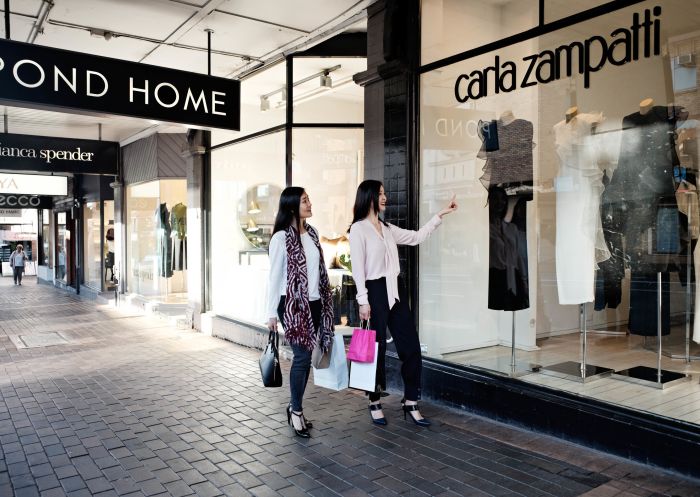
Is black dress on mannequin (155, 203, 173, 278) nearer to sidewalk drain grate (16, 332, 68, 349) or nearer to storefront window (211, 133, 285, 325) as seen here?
sidewalk drain grate (16, 332, 68, 349)

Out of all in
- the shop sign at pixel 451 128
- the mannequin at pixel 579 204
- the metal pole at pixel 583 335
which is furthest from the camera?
the shop sign at pixel 451 128

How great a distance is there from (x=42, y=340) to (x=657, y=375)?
A: 8212 mm

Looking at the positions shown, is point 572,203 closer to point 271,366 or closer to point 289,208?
point 289,208

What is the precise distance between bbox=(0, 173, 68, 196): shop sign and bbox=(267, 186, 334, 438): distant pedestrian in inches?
398

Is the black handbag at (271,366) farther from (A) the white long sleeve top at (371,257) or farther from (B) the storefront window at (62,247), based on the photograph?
(B) the storefront window at (62,247)

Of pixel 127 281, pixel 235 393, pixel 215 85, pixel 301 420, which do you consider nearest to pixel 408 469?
pixel 301 420

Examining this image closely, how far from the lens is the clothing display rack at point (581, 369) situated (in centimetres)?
483

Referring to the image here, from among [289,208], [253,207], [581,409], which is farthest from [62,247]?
[581,409]

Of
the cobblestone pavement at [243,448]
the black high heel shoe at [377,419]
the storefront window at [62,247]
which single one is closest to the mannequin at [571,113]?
the cobblestone pavement at [243,448]

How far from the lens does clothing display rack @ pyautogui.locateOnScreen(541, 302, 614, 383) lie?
15.8ft

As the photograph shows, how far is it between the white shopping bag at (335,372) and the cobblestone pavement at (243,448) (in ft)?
1.24

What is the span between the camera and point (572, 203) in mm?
4766

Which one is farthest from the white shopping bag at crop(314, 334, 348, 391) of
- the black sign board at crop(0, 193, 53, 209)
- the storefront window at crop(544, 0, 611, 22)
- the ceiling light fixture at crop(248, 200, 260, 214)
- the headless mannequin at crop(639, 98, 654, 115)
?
the black sign board at crop(0, 193, 53, 209)

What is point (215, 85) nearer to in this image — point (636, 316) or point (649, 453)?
point (636, 316)
